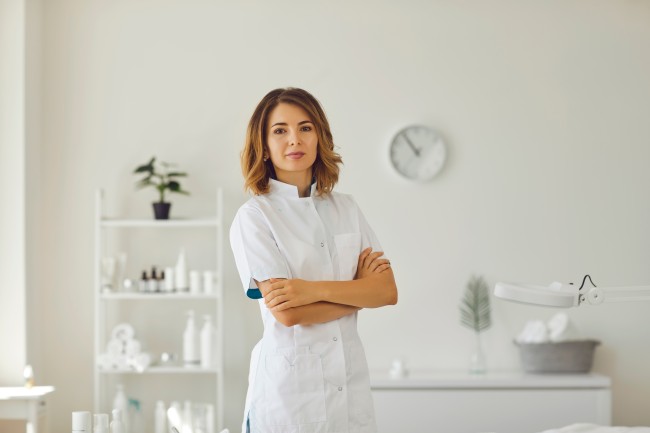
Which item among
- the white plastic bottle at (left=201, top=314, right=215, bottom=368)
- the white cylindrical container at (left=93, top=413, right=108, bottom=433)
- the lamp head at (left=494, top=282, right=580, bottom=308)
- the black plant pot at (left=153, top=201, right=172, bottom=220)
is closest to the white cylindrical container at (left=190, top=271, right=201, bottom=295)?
the white plastic bottle at (left=201, top=314, right=215, bottom=368)

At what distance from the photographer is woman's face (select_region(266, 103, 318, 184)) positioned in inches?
76.9

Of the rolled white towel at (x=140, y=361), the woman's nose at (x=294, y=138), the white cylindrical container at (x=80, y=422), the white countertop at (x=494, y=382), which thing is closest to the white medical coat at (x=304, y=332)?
the woman's nose at (x=294, y=138)

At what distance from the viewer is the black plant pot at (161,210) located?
423cm

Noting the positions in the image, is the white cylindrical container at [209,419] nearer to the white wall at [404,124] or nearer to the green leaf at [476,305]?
the white wall at [404,124]

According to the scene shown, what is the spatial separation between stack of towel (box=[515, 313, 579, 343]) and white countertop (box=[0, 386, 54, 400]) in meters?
2.11

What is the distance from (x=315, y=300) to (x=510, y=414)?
7.58 ft

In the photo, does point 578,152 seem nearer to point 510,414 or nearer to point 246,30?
point 510,414

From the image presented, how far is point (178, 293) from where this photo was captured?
4199mm

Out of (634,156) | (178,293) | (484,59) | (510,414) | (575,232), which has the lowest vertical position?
(510,414)

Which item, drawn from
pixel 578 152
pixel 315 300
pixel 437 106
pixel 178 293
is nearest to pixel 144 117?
pixel 178 293

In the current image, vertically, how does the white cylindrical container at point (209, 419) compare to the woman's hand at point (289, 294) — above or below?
below

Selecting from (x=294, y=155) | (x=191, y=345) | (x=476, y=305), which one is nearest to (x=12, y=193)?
(x=191, y=345)

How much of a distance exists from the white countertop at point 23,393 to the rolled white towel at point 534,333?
2096mm

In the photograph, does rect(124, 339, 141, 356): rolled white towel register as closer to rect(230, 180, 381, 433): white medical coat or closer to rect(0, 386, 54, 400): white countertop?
rect(0, 386, 54, 400): white countertop
